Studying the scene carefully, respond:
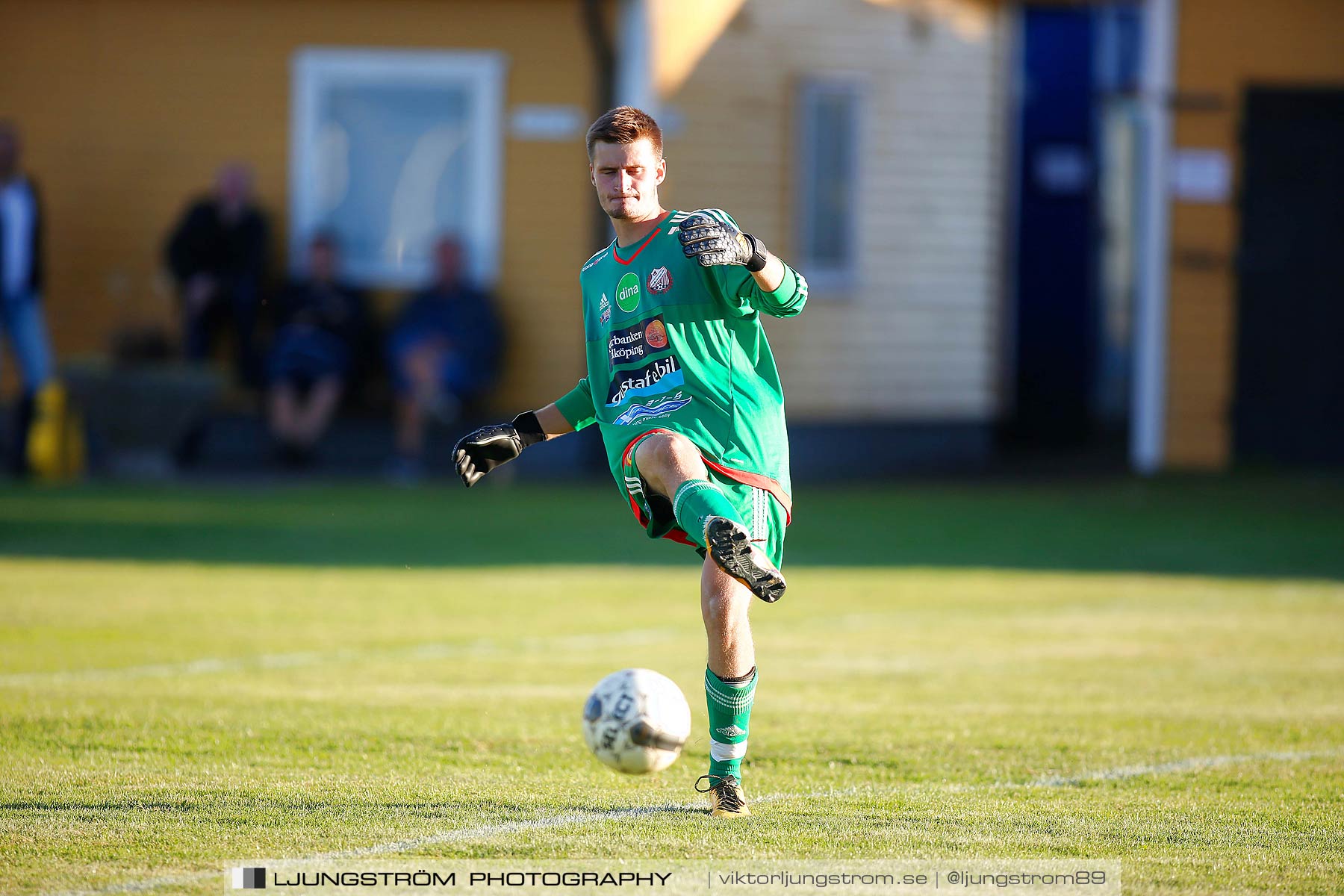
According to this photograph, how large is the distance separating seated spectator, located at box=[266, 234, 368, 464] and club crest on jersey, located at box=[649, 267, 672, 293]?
39.7ft

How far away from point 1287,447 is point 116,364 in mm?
11831

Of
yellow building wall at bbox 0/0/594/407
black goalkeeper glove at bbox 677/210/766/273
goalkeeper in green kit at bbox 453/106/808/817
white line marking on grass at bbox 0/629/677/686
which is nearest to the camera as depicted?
black goalkeeper glove at bbox 677/210/766/273

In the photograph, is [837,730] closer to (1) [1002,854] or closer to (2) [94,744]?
(1) [1002,854]

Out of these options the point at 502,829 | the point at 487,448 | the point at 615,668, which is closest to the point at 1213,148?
the point at 615,668

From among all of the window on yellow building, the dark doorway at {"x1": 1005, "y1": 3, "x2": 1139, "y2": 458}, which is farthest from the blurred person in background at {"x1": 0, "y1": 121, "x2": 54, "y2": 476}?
the dark doorway at {"x1": 1005, "y1": 3, "x2": 1139, "y2": 458}

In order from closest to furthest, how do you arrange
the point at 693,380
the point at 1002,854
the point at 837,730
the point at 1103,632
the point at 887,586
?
the point at 1002,854 → the point at 693,380 → the point at 837,730 → the point at 1103,632 → the point at 887,586

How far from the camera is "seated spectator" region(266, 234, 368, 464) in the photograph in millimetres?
17453

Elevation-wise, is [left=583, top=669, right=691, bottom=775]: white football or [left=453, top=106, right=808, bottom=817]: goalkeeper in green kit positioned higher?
[left=453, top=106, right=808, bottom=817]: goalkeeper in green kit

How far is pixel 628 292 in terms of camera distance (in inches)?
229

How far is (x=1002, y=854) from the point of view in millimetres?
5023

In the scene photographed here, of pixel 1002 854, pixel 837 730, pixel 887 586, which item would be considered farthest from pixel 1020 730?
pixel 887 586

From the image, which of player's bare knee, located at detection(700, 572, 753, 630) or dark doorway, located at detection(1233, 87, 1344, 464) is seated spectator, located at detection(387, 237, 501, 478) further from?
player's bare knee, located at detection(700, 572, 753, 630)

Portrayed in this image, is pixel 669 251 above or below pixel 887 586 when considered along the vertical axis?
above

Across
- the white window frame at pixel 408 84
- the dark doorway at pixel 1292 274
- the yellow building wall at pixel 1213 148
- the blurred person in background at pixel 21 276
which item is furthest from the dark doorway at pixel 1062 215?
the blurred person in background at pixel 21 276
